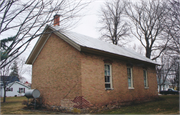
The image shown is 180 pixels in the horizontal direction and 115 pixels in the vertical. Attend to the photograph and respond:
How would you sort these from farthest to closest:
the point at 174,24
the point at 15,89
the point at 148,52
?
the point at 15,89, the point at 148,52, the point at 174,24

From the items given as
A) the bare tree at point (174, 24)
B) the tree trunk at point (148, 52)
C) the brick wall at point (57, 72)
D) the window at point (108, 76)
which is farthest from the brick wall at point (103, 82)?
the tree trunk at point (148, 52)

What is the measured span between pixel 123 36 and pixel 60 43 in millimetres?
21776

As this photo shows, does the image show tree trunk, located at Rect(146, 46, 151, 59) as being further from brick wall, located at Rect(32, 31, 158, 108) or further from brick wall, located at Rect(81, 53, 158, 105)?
brick wall, located at Rect(32, 31, 158, 108)

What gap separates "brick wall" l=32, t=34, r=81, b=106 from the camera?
11055mm

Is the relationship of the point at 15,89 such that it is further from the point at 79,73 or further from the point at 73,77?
the point at 79,73

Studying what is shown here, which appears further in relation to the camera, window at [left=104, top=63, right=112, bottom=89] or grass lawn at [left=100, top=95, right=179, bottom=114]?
window at [left=104, top=63, right=112, bottom=89]

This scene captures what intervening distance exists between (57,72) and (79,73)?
229 centimetres

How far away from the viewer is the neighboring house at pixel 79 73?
10.8 m

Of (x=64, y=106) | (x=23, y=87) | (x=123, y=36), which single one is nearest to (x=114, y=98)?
(x=64, y=106)

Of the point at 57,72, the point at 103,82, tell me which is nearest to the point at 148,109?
the point at 103,82

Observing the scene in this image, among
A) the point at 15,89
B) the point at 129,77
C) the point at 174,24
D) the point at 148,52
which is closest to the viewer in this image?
the point at 174,24

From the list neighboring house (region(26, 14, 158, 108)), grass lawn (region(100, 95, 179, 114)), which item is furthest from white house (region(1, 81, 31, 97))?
grass lawn (region(100, 95, 179, 114))

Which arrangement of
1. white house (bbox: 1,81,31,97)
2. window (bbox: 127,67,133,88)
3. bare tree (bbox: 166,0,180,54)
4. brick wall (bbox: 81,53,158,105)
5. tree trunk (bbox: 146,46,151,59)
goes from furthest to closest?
white house (bbox: 1,81,31,97) < tree trunk (bbox: 146,46,151,59) < window (bbox: 127,67,133,88) < brick wall (bbox: 81,53,158,105) < bare tree (bbox: 166,0,180,54)

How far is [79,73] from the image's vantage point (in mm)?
10719
